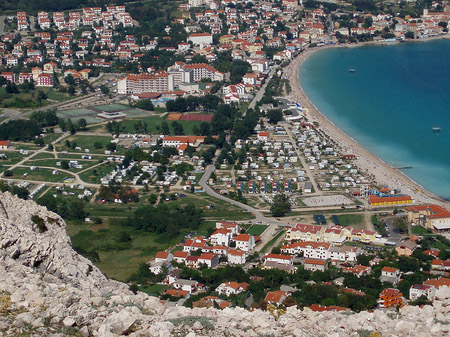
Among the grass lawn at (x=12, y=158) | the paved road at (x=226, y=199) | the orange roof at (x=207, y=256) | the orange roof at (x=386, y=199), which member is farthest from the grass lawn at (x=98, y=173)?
the orange roof at (x=386, y=199)

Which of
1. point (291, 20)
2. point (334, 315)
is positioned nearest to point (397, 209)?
point (334, 315)

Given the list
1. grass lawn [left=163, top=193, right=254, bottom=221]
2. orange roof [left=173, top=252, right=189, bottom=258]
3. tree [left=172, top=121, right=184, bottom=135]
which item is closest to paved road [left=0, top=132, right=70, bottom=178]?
tree [left=172, top=121, right=184, bottom=135]

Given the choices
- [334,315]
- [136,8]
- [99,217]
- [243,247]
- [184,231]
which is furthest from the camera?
[136,8]

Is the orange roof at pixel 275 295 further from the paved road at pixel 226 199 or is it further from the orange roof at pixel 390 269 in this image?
the paved road at pixel 226 199

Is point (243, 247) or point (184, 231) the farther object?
point (184, 231)

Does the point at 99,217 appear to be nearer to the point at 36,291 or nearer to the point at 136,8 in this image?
the point at 36,291

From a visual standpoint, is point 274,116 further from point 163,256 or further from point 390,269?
point 390,269

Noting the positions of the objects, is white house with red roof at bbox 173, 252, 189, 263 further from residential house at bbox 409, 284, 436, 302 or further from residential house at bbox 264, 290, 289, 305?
residential house at bbox 409, 284, 436, 302
